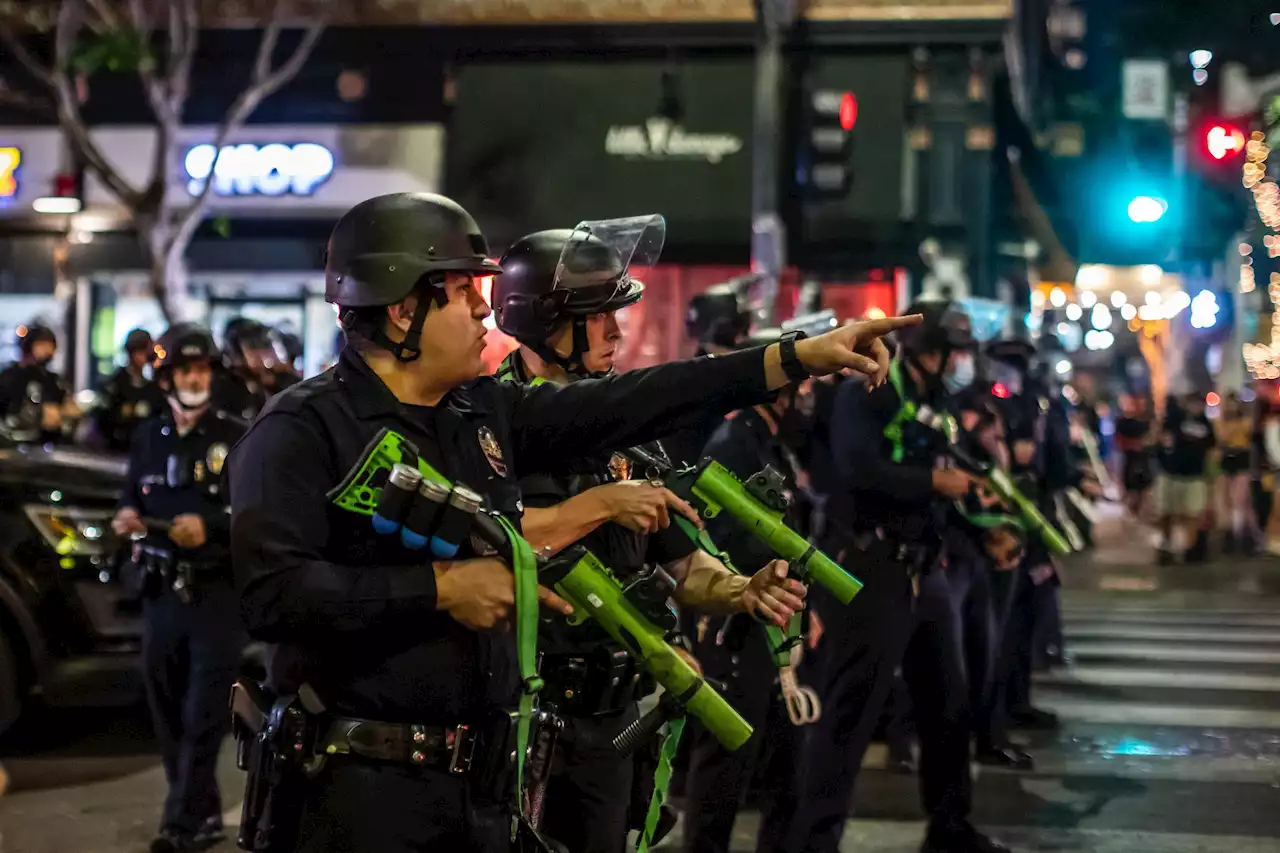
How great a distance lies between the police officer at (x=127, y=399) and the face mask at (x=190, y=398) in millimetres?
4248

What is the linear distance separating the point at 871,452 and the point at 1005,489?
4.32ft

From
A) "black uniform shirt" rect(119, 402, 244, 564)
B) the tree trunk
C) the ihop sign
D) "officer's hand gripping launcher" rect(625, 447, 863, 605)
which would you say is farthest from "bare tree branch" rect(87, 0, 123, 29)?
"officer's hand gripping launcher" rect(625, 447, 863, 605)

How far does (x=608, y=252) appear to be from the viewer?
13.9 feet

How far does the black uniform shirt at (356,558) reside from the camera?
290cm

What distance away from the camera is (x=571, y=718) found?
13.2 feet

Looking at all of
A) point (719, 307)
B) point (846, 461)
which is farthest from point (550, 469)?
point (719, 307)

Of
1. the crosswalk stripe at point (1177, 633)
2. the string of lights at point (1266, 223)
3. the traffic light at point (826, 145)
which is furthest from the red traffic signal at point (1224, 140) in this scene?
the crosswalk stripe at point (1177, 633)

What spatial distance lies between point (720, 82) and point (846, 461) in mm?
14366

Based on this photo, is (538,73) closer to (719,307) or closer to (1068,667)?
(1068,667)

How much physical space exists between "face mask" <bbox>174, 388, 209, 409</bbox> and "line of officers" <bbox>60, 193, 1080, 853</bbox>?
16 mm

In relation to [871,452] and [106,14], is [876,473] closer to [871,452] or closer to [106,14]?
[871,452]

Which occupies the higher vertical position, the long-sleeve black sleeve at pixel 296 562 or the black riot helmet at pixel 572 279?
the black riot helmet at pixel 572 279

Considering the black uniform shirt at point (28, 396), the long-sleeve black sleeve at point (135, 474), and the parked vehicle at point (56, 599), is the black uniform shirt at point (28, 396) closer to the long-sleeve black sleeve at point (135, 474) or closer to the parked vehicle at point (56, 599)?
the parked vehicle at point (56, 599)

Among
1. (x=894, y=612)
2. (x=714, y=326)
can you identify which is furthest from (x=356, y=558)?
(x=714, y=326)
